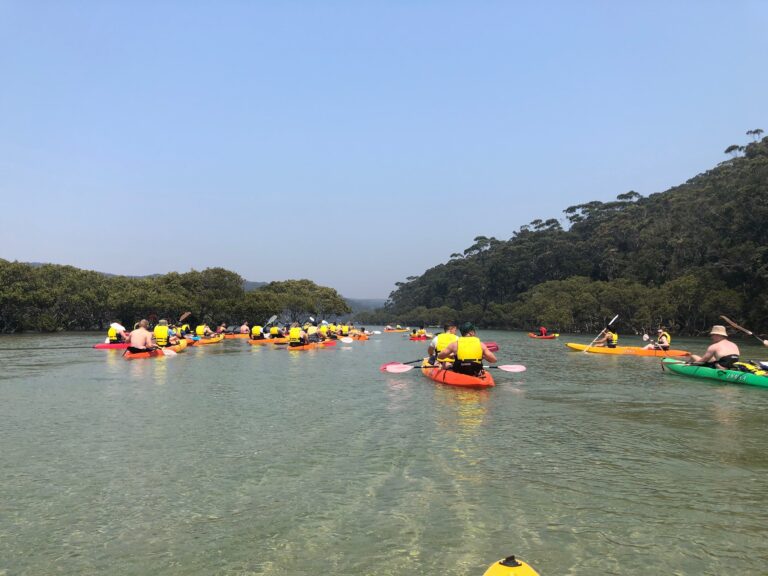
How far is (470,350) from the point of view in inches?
549

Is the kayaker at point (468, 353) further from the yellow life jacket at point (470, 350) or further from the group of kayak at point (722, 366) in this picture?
the group of kayak at point (722, 366)

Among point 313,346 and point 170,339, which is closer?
point 170,339

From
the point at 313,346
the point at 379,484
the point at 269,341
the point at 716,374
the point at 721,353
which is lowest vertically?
the point at 379,484

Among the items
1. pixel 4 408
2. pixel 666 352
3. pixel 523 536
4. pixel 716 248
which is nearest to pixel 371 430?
pixel 523 536

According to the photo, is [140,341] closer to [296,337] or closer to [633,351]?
[296,337]

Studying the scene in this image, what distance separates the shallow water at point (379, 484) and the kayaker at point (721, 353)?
11.6ft

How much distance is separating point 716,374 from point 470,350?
27.1 feet

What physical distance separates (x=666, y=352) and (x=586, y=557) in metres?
24.5

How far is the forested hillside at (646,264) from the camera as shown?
49781 mm

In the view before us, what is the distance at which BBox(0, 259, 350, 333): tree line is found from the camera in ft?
177

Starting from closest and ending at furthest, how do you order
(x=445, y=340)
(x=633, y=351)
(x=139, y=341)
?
(x=445, y=340) < (x=139, y=341) < (x=633, y=351)

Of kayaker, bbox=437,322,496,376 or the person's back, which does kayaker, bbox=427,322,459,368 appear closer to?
kayaker, bbox=437,322,496,376

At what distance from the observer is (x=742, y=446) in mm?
8172

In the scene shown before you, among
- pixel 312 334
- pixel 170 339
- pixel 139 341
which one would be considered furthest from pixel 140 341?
pixel 312 334
